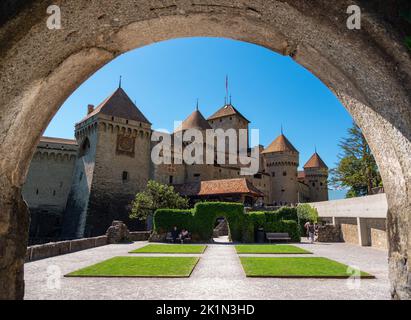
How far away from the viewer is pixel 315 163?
63.6m

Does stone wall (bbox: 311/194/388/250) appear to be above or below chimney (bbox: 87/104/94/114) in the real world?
below

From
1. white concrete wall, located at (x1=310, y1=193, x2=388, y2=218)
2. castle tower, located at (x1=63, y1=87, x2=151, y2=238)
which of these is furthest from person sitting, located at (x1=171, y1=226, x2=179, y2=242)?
white concrete wall, located at (x1=310, y1=193, x2=388, y2=218)

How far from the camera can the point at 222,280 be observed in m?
8.06

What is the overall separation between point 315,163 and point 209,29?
65.9m

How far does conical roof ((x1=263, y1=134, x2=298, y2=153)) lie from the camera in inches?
2232

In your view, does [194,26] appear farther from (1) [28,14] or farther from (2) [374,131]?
(2) [374,131]

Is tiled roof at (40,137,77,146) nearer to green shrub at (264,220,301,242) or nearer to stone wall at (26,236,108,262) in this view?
stone wall at (26,236,108,262)

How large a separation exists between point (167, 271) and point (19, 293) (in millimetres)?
7418

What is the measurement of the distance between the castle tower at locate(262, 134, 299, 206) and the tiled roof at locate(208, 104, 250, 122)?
33.5ft

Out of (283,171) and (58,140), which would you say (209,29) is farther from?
(283,171)

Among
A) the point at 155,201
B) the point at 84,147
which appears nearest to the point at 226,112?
the point at 84,147

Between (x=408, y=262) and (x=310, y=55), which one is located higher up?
(x=310, y=55)

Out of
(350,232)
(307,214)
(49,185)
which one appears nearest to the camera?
(350,232)
